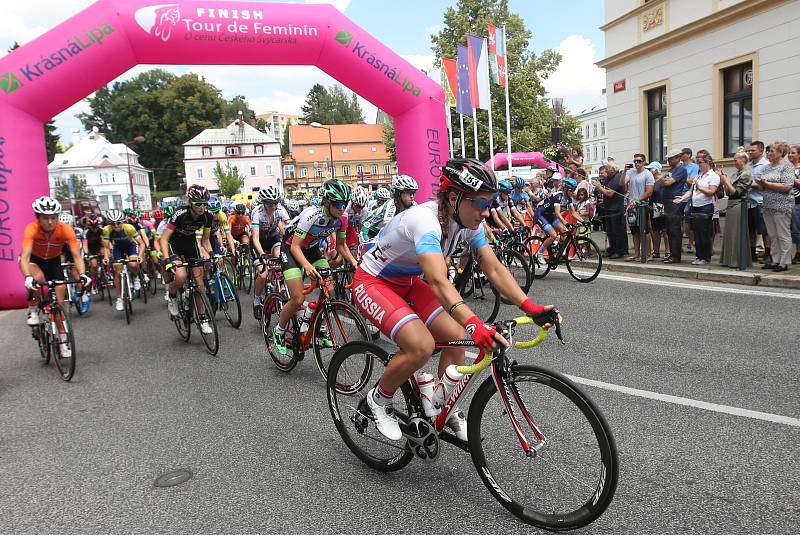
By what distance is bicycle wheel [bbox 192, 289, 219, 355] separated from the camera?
728 centimetres

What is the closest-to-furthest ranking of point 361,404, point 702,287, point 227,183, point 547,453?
point 547,453, point 361,404, point 702,287, point 227,183

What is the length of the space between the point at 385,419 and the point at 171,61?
9.70 m

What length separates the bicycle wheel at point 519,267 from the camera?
970 cm

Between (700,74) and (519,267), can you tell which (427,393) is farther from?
(700,74)

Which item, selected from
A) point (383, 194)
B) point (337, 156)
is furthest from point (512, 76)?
point (337, 156)

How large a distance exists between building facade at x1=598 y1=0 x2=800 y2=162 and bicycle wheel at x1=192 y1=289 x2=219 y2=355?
43.3 ft

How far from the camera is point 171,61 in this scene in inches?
431

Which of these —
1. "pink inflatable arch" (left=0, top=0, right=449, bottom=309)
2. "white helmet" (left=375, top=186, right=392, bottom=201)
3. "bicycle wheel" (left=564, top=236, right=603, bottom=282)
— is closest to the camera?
"pink inflatable arch" (left=0, top=0, right=449, bottom=309)

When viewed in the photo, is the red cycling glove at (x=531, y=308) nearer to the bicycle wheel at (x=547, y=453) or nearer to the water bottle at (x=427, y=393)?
the bicycle wheel at (x=547, y=453)

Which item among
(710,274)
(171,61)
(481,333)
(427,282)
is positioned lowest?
(710,274)

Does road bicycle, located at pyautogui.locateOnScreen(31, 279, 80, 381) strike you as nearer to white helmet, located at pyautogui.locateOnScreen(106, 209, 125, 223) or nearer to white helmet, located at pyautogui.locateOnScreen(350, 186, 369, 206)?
white helmet, located at pyautogui.locateOnScreen(106, 209, 125, 223)

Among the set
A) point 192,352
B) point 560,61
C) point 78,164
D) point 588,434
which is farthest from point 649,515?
point 78,164

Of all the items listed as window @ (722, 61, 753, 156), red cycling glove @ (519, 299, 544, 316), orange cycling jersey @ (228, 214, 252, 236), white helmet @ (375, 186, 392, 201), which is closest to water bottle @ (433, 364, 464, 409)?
red cycling glove @ (519, 299, 544, 316)

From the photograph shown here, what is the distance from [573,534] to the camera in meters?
2.92
